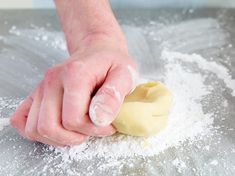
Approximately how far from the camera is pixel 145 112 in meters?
0.70

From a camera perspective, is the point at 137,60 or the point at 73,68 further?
Answer: the point at 137,60

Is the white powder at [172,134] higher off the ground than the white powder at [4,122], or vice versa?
the white powder at [172,134]

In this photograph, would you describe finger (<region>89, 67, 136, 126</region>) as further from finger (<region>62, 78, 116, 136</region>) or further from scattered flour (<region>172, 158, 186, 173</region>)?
scattered flour (<region>172, 158, 186, 173</region>)

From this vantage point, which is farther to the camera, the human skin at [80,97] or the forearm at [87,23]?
the forearm at [87,23]

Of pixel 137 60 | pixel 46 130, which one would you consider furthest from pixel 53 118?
pixel 137 60

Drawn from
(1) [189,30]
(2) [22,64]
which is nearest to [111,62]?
(2) [22,64]

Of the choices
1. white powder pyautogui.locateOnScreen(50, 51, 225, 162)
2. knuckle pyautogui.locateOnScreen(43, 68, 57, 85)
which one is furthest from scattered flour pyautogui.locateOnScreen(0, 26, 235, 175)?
knuckle pyautogui.locateOnScreen(43, 68, 57, 85)

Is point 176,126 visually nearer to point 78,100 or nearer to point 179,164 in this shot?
point 179,164

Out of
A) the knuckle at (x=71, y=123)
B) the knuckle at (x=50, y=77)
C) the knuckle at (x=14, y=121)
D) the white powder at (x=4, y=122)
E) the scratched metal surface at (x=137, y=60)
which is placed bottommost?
the white powder at (x=4, y=122)

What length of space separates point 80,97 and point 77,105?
0.01 meters

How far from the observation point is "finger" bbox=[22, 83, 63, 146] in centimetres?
67

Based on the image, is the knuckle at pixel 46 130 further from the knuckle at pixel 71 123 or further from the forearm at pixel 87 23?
the forearm at pixel 87 23

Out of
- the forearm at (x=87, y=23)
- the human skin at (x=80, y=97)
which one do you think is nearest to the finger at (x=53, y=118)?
the human skin at (x=80, y=97)

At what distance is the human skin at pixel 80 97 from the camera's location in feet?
2.06
